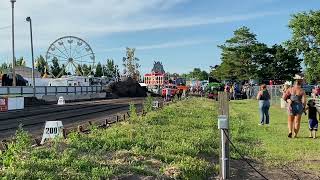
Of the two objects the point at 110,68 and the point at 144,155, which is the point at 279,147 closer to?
the point at 144,155

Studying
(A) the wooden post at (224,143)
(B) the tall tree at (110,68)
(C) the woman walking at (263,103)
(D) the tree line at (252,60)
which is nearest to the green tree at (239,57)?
(D) the tree line at (252,60)

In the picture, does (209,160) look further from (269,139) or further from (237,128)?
(237,128)

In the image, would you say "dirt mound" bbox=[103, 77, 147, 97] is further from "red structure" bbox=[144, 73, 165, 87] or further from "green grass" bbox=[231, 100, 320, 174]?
"green grass" bbox=[231, 100, 320, 174]

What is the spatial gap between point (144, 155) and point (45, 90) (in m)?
50.5

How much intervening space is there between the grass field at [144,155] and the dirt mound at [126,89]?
63849 mm

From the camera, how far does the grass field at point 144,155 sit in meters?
9.01

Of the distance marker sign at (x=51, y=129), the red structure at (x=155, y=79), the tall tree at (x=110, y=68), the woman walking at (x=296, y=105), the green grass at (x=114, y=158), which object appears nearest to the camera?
the green grass at (x=114, y=158)

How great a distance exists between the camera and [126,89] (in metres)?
82.4

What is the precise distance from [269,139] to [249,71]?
8837cm

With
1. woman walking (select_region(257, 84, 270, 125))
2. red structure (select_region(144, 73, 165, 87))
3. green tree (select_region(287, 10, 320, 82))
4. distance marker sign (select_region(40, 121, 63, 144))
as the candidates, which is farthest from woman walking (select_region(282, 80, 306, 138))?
red structure (select_region(144, 73, 165, 87))

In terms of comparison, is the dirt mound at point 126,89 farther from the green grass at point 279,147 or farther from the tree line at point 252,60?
the green grass at point 279,147

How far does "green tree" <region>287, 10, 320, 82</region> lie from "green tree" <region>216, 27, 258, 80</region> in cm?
2892

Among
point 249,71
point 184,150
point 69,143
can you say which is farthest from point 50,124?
point 249,71

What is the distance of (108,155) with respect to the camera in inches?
434
